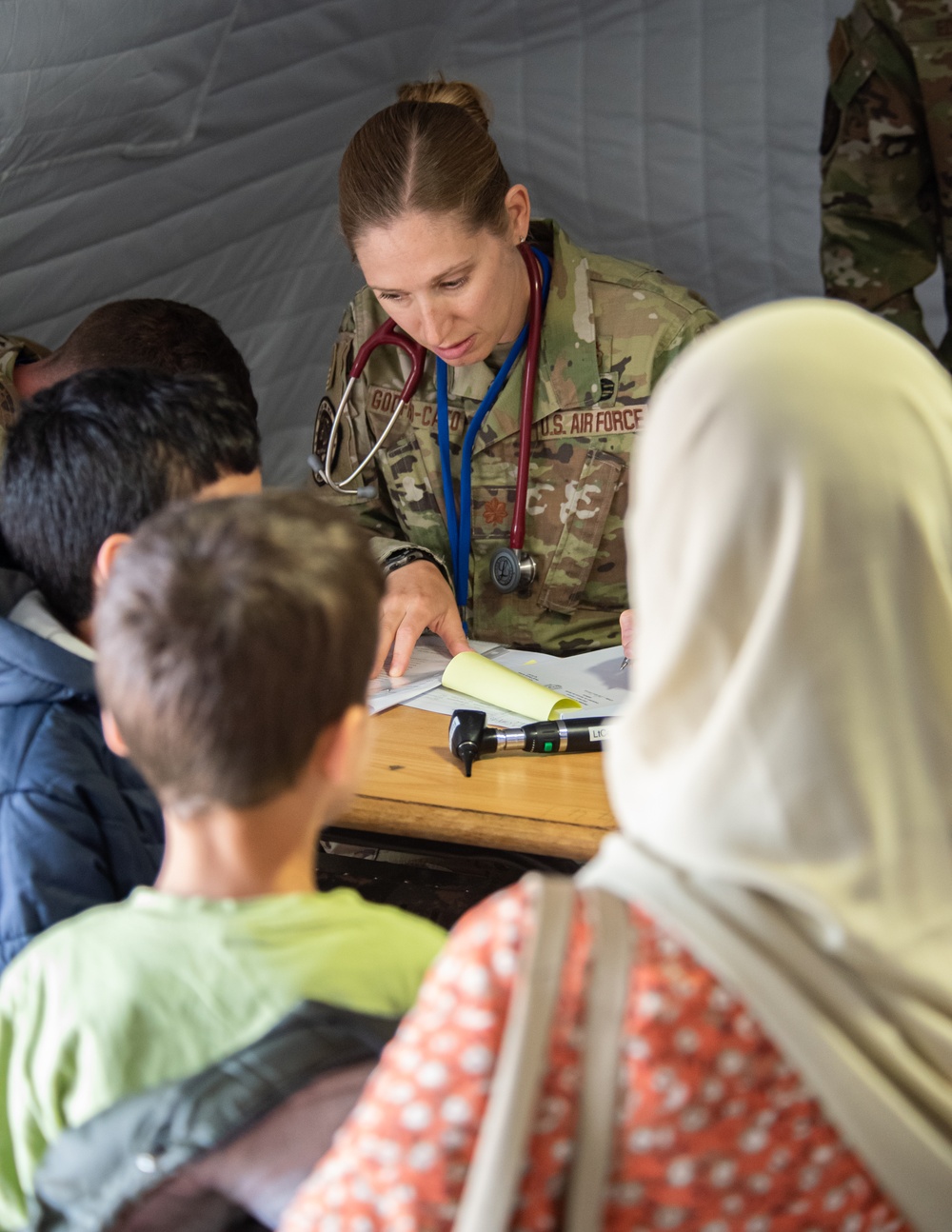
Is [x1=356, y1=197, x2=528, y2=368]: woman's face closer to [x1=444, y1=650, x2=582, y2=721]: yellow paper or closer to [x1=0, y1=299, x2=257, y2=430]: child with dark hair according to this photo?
[x1=0, y1=299, x2=257, y2=430]: child with dark hair

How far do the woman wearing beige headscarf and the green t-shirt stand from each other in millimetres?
179

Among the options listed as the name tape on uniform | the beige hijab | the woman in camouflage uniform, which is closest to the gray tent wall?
the woman in camouflage uniform

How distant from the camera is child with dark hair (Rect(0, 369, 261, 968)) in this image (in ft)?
3.42

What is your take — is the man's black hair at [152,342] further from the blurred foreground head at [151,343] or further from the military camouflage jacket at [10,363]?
the military camouflage jacket at [10,363]

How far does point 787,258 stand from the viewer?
2.86 m

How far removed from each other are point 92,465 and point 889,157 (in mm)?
1869

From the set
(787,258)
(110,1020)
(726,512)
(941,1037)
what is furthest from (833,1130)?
(787,258)

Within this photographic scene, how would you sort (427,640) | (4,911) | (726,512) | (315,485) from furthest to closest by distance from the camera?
(315,485) < (427,640) < (4,911) < (726,512)

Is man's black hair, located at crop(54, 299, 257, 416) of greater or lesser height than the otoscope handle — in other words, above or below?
above

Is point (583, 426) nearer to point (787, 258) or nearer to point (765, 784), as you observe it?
point (787, 258)

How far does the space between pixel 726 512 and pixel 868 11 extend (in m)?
2.19

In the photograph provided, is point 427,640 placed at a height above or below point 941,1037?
below

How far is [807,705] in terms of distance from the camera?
582 mm

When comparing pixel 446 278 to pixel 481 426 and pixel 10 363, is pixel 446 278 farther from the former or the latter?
pixel 10 363
